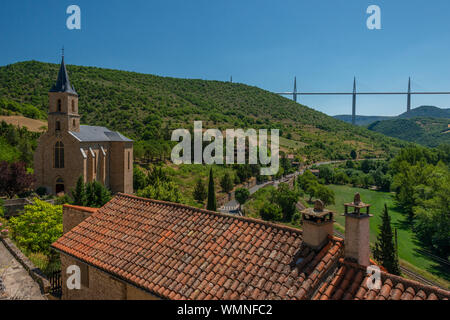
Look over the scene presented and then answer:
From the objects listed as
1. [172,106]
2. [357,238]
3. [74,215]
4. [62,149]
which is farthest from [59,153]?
[172,106]

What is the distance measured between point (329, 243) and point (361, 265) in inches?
28.0

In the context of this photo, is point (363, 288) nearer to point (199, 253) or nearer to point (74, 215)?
point (199, 253)

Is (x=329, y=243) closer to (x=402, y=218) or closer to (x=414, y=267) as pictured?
(x=414, y=267)

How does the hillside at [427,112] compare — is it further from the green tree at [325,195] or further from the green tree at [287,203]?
the green tree at [287,203]

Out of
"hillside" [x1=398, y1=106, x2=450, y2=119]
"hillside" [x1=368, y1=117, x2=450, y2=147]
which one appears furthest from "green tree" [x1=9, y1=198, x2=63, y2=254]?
"hillside" [x1=398, y1=106, x2=450, y2=119]

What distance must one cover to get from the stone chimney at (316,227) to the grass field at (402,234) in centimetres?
2575

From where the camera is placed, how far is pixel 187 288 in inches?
230

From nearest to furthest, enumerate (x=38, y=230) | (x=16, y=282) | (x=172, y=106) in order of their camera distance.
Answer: (x=16, y=282) < (x=38, y=230) < (x=172, y=106)

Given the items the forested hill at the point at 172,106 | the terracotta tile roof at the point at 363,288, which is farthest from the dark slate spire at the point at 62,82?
the terracotta tile roof at the point at 363,288

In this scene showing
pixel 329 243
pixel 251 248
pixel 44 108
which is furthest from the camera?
pixel 44 108

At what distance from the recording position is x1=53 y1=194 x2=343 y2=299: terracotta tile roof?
219 inches

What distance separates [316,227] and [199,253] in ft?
8.45

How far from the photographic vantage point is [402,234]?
127 feet
